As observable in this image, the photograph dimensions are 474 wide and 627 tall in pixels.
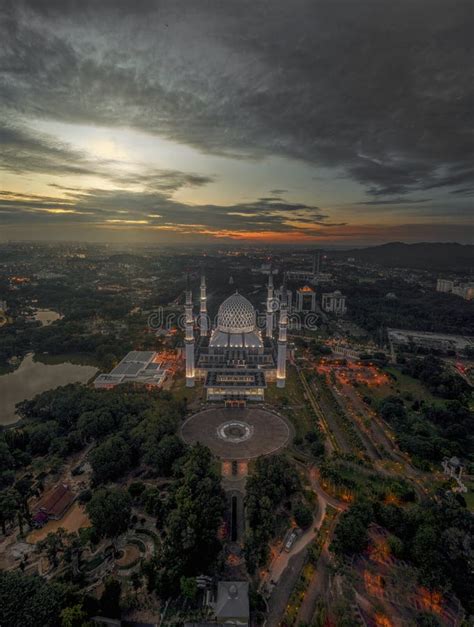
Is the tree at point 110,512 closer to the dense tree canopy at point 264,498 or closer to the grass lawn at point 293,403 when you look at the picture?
the dense tree canopy at point 264,498

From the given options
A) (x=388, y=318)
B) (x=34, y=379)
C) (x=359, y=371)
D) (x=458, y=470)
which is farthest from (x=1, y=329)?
(x=388, y=318)

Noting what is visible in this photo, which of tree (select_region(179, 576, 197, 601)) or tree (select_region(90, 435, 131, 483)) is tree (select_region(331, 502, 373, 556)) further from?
tree (select_region(90, 435, 131, 483))

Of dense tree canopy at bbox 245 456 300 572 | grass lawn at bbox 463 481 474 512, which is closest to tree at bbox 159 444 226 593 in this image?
dense tree canopy at bbox 245 456 300 572

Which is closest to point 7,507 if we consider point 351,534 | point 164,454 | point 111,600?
point 111,600

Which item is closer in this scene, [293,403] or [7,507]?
[7,507]

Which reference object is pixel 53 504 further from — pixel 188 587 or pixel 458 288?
pixel 458 288

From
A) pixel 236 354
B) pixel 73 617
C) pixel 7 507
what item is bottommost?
pixel 73 617
